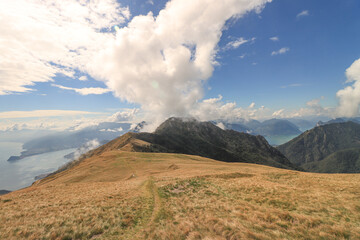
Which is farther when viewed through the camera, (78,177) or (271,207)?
(78,177)

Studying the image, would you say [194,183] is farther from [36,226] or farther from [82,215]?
[36,226]

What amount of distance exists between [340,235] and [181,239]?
10.8m

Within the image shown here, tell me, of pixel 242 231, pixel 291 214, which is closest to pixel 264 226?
pixel 242 231

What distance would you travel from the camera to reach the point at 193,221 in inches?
527

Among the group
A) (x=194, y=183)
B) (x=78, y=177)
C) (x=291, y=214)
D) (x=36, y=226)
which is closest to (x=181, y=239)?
(x=291, y=214)

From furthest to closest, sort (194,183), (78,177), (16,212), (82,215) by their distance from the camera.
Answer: (78,177), (194,183), (16,212), (82,215)

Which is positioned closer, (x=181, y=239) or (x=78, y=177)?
(x=181, y=239)

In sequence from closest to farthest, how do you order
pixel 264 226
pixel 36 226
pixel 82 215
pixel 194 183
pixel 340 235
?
pixel 340 235
pixel 264 226
pixel 36 226
pixel 82 215
pixel 194 183

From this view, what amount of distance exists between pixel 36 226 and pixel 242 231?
16516 mm

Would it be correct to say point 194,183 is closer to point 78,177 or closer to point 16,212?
point 16,212

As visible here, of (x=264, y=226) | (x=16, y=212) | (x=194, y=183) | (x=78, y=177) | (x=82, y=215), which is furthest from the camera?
(x=78, y=177)

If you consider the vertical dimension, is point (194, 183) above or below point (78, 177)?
above

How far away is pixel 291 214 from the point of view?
511 inches

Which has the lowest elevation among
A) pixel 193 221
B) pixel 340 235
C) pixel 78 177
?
pixel 78 177
